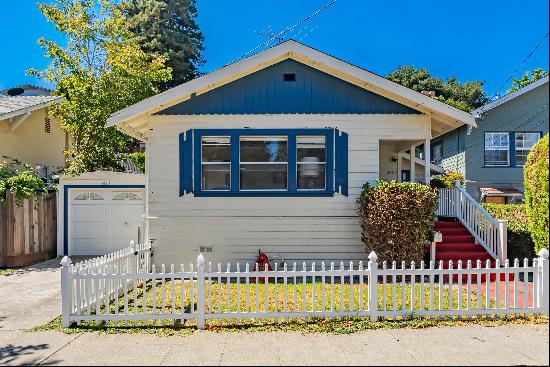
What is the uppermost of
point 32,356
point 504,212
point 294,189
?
point 294,189

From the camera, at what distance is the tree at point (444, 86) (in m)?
44.6

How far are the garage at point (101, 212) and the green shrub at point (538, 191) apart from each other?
35.6 feet

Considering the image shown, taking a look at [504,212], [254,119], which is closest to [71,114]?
[254,119]

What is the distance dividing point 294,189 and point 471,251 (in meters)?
4.75

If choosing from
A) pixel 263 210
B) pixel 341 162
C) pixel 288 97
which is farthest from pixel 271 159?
pixel 341 162

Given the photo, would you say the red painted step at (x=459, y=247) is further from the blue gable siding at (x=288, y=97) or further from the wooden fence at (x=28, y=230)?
the wooden fence at (x=28, y=230)

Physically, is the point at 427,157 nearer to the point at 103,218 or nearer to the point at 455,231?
the point at 455,231

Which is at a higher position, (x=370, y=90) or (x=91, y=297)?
(x=370, y=90)

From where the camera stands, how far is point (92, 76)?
17922 millimetres

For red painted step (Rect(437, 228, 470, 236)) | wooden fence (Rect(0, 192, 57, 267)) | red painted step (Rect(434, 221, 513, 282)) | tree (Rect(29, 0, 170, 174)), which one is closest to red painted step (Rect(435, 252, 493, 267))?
red painted step (Rect(434, 221, 513, 282))

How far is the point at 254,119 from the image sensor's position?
10500 millimetres

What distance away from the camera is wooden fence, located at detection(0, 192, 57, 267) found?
11711 millimetres

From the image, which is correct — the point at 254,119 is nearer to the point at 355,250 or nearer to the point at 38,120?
the point at 355,250

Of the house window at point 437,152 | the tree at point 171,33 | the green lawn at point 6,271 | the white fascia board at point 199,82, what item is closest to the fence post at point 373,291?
the white fascia board at point 199,82
